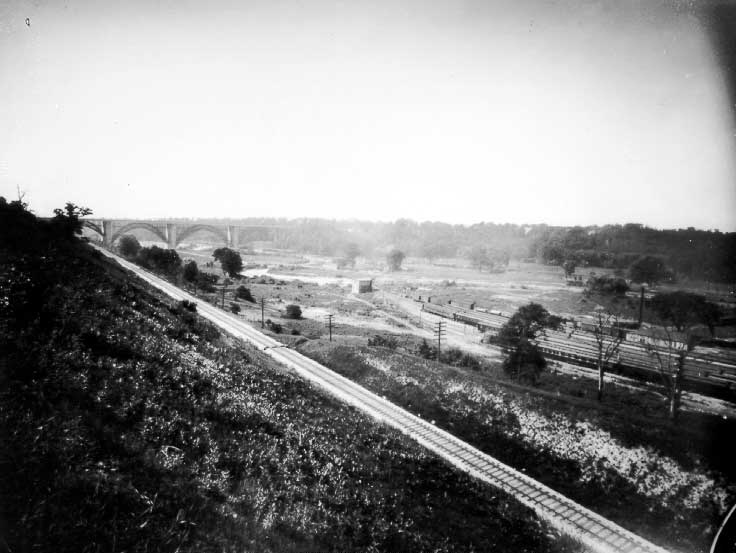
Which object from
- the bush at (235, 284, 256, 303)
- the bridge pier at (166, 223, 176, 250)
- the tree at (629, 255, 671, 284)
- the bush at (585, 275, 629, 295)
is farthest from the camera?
the bridge pier at (166, 223, 176, 250)

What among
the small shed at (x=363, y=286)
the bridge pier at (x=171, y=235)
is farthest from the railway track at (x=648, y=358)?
the bridge pier at (x=171, y=235)

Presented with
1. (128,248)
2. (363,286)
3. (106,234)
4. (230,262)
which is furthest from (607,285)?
(106,234)

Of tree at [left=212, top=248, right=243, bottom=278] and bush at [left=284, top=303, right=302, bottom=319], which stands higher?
tree at [left=212, top=248, right=243, bottom=278]

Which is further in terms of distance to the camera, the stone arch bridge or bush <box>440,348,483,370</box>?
the stone arch bridge

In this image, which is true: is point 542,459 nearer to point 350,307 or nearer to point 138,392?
point 138,392

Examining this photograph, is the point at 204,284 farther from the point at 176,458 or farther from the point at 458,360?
the point at 176,458

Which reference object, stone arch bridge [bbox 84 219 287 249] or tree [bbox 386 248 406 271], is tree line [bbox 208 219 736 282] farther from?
stone arch bridge [bbox 84 219 287 249]

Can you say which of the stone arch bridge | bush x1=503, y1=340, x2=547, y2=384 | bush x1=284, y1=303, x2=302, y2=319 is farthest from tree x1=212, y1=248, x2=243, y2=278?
bush x1=503, y1=340, x2=547, y2=384
